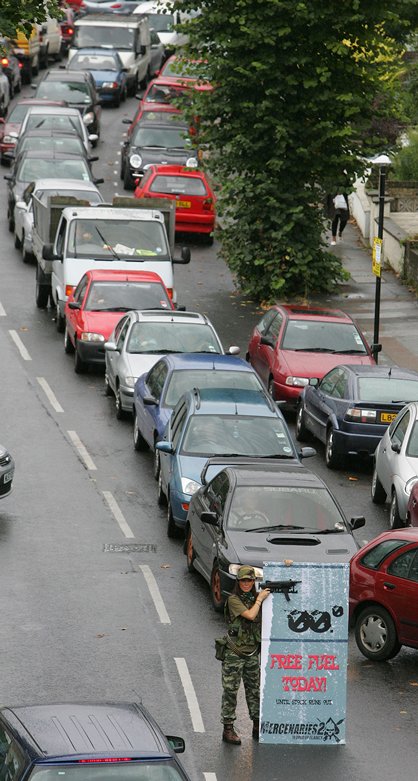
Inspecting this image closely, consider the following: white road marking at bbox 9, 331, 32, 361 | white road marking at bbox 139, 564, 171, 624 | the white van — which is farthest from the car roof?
the white van

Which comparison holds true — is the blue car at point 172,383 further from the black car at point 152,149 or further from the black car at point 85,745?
the black car at point 152,149

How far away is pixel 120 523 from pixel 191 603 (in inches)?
120

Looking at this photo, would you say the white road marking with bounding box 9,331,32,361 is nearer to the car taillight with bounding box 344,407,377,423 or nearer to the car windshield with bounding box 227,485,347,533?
the car taillight with bounding box 344,407,377,423

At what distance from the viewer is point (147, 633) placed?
50.8ft

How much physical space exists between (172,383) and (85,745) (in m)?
13.6

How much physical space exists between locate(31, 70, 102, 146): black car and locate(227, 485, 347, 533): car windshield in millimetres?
33725

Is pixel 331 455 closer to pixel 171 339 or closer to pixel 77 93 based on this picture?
pixel 171 339

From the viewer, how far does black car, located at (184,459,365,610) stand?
51.1 ft

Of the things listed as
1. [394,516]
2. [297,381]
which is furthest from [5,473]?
[297,381]

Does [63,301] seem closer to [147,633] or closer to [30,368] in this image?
[30,368]

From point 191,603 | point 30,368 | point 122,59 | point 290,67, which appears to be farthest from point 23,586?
point 122,59

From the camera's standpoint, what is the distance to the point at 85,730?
8.68 metres

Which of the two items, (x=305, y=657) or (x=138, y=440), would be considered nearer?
(x=305, y=657)

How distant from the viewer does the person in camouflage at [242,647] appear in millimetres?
12453
